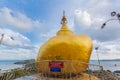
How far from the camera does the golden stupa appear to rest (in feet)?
50.4

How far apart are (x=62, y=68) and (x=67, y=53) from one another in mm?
1042

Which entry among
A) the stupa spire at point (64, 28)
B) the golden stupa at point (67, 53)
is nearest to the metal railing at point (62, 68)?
the golden stupa at point (67, 53)

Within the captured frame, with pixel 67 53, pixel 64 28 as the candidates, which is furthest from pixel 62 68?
pixel 64 28

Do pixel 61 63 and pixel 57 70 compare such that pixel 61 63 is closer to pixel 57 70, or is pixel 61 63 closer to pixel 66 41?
pixel 57 70

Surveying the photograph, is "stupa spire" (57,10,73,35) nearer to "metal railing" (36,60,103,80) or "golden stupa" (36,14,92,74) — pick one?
"golden stupa" (36,14,92,74)

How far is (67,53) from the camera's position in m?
15.5

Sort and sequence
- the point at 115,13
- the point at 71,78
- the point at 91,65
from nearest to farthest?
the point at 115,13
the point at 91,65
the point at 71,78

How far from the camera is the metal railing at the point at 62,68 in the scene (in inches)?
595

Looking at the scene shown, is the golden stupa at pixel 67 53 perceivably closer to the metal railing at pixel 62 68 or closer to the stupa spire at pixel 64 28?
the metal railing at pixel 62 68

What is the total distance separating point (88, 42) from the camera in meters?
16.4

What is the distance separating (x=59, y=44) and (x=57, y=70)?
67.1 inches

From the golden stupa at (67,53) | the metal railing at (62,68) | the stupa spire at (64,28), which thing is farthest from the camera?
the stupa spire at (64,28)

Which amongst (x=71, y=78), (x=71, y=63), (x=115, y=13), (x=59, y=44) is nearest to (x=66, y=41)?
(x=59, y=44)

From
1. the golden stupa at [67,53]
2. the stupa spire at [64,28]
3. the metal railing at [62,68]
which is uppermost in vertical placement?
the stupa spire at [64,28]
